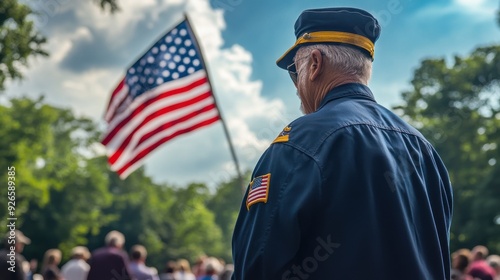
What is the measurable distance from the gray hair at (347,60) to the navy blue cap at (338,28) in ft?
0.06

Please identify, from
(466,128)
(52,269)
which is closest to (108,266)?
(52,269)

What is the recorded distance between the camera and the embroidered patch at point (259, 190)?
6.96 ft

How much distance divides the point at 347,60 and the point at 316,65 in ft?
0.35

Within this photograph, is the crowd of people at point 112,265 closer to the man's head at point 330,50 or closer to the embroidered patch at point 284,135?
the man's head at point 330,50

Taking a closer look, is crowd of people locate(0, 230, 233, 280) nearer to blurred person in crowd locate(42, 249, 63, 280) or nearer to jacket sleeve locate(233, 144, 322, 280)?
blurred person in crowd locate(42, 249, 63, 280)

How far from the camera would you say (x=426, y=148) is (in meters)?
2.48

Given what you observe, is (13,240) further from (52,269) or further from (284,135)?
(284,135)

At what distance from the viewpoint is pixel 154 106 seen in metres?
9.87

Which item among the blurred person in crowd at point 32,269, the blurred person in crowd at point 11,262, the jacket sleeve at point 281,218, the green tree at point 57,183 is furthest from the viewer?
the green tree at point 57,183

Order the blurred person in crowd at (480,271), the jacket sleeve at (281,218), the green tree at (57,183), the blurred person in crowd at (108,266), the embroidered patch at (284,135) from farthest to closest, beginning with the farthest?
the green tree at (57,183) < the blurred person in crowd at (480,271) < the blurred person in crowd at (108,266) < the embroidered patch at (284,135) < the jacket sleeve at (281,218)

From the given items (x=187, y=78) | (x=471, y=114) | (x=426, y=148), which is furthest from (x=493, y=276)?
(x=471, y=114)

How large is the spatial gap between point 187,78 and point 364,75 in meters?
7.57

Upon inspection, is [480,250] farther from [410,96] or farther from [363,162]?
[410,96]

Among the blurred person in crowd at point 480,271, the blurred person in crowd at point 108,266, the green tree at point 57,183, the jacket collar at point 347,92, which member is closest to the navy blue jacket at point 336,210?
the jacket collar at point 347,92
